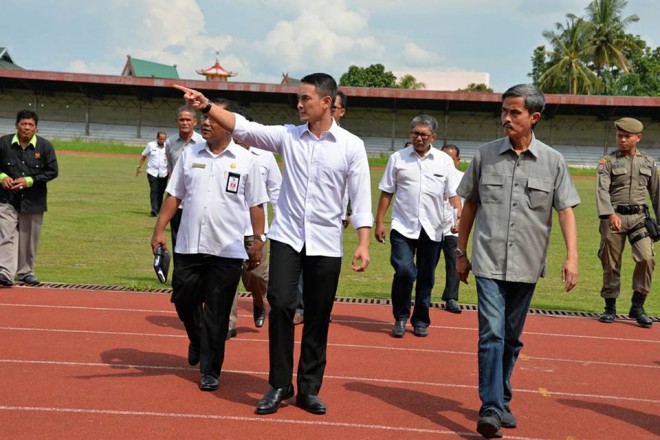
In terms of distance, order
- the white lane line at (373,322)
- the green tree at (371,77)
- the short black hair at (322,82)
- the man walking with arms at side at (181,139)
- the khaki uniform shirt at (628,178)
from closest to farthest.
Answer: the short black hair at (322,82)
the man walking with arms at side at (181,139)
the white lane line at (373,322)
the khaki uniform shirt at (628,178)
the green tree at (371,77)

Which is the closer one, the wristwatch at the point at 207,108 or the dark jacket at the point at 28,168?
the wristwatch at the point at 207,108

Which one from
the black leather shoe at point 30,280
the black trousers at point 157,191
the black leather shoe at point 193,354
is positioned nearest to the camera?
the black leather shoe at point 193,354

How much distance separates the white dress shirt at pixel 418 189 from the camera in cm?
826

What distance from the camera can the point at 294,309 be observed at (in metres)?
5.45

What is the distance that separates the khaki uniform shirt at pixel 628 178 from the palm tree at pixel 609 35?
61802mm

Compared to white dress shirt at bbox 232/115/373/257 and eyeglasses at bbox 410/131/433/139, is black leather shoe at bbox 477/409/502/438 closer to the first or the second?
white dress shirt at bbox 232/115/373/257

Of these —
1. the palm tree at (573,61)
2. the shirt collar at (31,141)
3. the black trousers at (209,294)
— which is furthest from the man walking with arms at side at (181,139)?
the palm tree at (573,61)

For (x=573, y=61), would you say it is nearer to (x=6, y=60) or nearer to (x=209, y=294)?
(x=6, y=60)

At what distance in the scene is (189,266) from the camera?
6.07 metres

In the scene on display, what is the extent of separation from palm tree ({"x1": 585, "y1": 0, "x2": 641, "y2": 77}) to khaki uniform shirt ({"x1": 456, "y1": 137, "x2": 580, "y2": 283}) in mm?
65909

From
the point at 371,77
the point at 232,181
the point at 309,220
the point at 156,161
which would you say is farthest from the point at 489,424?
the point at 371,77

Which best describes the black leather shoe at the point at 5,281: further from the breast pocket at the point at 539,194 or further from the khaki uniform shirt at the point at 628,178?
the breast pocket at the point at 539,194

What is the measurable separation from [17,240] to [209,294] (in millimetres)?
4929

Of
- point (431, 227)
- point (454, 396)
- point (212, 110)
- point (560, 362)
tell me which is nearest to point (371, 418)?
point (454, 396)
